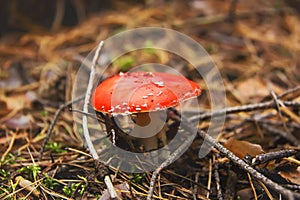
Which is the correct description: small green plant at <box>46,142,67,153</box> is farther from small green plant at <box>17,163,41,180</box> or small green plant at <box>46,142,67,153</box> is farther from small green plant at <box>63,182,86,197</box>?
small green plant at <box>63,182,86,197</box>

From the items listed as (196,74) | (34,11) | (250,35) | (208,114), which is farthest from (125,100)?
(34,11)

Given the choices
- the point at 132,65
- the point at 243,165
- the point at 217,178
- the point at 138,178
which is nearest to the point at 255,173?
the point at 243,165

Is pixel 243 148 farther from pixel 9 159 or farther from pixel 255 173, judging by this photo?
pixel 9 159

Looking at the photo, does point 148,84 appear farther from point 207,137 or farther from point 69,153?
point 69,153

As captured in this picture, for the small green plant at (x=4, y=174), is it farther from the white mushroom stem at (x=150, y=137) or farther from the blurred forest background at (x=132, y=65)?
the white mushroom stem at (x=150, y=137)

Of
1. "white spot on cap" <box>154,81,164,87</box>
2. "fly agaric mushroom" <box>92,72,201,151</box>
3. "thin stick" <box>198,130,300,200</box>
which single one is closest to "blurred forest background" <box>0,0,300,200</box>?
"thin stick" <box>198,130,300,200</box>
